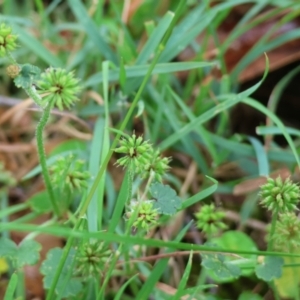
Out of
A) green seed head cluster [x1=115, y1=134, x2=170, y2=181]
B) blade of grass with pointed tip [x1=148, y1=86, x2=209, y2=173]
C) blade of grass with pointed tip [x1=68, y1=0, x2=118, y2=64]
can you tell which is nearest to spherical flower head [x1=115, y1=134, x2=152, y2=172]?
green seed head cluster [x1=115, y1=134, x2=170, y2=181]

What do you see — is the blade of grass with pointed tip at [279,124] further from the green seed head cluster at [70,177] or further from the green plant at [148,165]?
the green seed head cluster at [70,177]

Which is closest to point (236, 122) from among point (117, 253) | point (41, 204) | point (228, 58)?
point (228, 58)

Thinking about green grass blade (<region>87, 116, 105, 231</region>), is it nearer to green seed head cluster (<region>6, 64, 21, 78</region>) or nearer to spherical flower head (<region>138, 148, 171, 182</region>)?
spherical flower head (<region>138, 148, 171, 182</region>)

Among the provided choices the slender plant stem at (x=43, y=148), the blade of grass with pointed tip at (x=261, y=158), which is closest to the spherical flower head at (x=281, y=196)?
the blade of grass with pointed tip at (x=261, y=158)

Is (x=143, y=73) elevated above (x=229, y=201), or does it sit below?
above

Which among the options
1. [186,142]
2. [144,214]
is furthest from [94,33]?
[144,214]

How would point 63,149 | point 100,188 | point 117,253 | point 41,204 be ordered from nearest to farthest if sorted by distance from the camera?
point 117,253, point 100,188, point 41,204, point 63,149

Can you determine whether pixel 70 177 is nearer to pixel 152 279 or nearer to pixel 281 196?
pixel 152 279

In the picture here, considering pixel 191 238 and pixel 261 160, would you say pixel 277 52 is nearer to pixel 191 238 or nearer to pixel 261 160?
pixel 261 160
